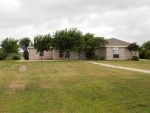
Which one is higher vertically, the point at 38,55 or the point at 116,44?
the point at 116,44

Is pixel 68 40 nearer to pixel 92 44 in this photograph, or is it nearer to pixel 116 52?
pixel 92 44

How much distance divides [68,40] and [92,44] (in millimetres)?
5938

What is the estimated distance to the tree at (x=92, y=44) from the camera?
4753 centimetres

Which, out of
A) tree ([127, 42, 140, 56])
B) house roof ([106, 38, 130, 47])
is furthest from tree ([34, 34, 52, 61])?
tree ([127, 42, 140, 56])

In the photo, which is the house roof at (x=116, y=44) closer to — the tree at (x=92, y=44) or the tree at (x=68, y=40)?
the tree at (x=92, y=44)

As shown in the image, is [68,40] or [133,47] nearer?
[68,40]

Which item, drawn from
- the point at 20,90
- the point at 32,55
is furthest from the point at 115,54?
the point at 20,90

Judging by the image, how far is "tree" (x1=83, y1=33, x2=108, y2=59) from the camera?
47.5 metres

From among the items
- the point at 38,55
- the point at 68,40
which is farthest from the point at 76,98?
the point at 38,55

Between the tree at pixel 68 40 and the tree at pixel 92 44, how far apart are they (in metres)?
3.53

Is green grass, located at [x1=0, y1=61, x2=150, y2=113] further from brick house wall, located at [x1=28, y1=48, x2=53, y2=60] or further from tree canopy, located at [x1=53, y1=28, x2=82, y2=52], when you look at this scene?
brick house wall, located at [x1=28, y1=48, x2=53, y2=60]

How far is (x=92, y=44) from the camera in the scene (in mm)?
48250

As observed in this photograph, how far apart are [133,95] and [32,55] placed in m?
49.8

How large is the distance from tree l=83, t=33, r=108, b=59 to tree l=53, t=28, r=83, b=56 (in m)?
3.53
